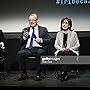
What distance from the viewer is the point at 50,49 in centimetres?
730

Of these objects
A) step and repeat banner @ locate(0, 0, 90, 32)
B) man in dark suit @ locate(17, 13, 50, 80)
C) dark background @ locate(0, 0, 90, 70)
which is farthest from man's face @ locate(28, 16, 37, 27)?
step and repeat banner @ locate(0, 0, 90, 32)

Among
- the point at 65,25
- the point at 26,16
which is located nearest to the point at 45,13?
the point at 26,16

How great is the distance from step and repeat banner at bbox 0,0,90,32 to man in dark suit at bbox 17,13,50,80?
4.11ft

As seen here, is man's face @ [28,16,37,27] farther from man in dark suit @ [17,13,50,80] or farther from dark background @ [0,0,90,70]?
dark background @ [0,0,90,70]

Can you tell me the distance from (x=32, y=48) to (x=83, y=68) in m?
1.74

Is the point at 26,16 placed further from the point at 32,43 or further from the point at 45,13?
the point at 32,43

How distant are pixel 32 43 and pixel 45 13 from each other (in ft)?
4.79

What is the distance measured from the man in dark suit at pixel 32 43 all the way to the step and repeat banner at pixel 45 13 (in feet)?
4.11

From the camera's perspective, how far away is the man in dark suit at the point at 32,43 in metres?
6.21

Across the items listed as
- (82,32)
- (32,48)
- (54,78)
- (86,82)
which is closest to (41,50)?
(32,48)

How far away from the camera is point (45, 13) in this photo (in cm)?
766

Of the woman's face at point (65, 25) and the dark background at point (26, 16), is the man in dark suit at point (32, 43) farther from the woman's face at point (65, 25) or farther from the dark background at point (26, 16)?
the dark background at point (26, 16)

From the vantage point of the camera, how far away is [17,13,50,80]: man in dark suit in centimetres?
621

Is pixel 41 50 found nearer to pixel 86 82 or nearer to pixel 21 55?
pixel 21 55
